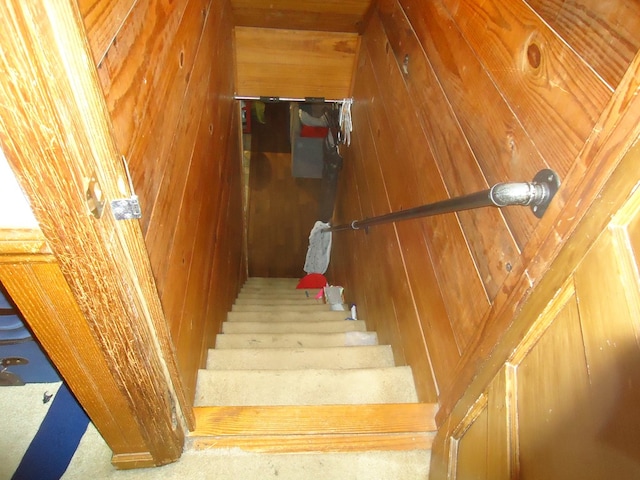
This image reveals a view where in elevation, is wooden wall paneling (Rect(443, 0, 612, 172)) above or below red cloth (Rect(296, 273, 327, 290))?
above

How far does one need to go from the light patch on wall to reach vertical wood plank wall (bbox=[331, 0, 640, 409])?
952 mm

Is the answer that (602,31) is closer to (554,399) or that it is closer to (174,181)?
(554,399)

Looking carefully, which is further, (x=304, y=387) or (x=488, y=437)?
(x=304, y=387)

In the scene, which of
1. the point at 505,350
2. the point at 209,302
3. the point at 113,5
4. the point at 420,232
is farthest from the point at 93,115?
the point at 209,302

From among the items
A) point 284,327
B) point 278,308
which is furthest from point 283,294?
point 284,327

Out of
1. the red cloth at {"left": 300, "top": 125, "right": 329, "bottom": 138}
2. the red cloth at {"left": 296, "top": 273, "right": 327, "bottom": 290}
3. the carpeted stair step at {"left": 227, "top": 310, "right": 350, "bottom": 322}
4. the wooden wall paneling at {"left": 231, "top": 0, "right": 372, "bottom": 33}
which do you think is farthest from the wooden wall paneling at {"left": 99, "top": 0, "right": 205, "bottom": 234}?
the red cloth at {"left": 300, "top": 125, "right": 329, "bottom": 138}

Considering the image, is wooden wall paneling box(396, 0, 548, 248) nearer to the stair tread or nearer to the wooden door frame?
the wooden door frame

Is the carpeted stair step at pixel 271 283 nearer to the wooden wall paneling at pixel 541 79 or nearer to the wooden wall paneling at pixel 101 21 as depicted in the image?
the wooden wall paneling at pixel 541 79

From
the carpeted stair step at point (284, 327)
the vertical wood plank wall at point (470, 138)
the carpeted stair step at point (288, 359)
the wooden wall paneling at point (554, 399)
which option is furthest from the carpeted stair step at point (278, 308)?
the wooden wall paneling at point (554, 399)

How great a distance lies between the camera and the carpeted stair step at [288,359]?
6.10 feet

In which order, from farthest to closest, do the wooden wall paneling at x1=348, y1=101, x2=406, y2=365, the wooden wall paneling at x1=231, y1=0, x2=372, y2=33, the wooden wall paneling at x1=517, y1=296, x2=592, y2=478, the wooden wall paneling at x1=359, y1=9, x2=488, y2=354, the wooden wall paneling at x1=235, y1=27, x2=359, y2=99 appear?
1. the wooden wall paneling at x1=235, y1=27, x2=359, y2=99
2. the wooden wall paneling at x1=231, y1=0, x2=372, y2=33
3. the wooden wall paneling at x1=348, y1=101, x2=406, y2=365
4. the wooden wall paneling at x1=359, y1=9, x2=488, y2=354
5. the wooden wall paneling at x1=517, y1=296, x2=592, y2=478

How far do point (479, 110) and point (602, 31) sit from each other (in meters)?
0.41

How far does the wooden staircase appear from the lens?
4.43ft

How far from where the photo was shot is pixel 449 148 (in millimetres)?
1311
